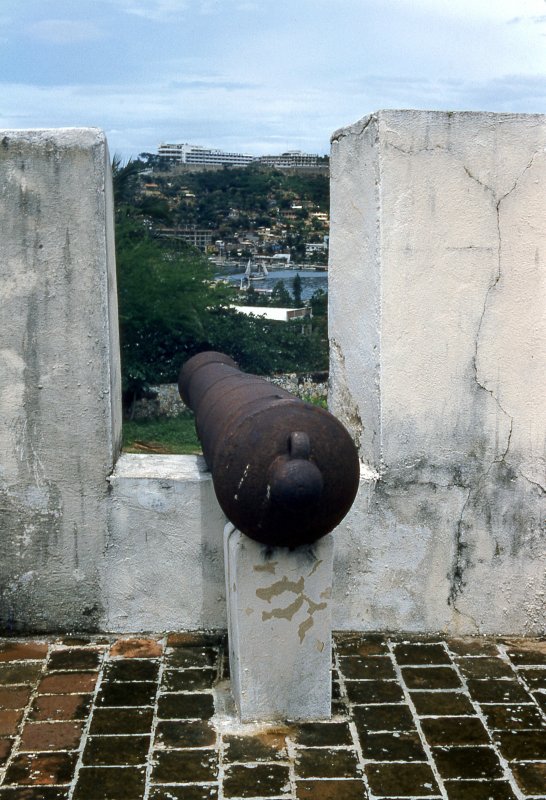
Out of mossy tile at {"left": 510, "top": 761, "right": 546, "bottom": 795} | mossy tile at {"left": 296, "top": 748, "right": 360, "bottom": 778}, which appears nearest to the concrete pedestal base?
mossy tile at {"left": 296, "top": 748, "right": 360, "bottom": 778}

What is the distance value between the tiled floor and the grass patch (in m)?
5.88

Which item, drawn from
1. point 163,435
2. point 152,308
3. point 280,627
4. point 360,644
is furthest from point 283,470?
point 152,308

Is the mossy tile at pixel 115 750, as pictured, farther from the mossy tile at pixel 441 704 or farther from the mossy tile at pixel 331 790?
the mossy tile at pixel 441 704

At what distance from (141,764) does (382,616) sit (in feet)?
4.78

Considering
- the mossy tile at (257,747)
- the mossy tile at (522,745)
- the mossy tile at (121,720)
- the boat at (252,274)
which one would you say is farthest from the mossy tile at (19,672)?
the boat at (252,274)

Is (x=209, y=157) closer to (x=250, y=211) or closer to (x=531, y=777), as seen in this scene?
(x=250, y=211)

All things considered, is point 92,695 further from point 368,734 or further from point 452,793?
point 452,793

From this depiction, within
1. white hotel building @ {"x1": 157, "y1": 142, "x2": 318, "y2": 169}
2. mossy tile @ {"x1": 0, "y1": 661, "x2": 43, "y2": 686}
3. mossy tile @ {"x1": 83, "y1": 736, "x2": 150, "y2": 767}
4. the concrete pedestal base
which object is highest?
white hotel building @ {"x1": 157, "y1": 142, "x2": 318, "y2": 169}

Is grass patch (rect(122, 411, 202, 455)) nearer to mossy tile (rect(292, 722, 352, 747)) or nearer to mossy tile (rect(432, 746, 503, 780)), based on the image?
mossy tile (rect(292, 722, 352, 747))

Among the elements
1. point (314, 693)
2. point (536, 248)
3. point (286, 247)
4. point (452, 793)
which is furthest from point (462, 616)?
point (286, 247)

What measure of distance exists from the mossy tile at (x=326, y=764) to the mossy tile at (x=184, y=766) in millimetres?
291

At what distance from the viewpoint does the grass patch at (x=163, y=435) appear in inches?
424

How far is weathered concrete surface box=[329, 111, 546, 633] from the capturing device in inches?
168

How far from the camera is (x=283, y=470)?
3244 millimetres
